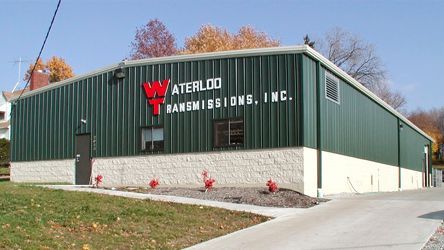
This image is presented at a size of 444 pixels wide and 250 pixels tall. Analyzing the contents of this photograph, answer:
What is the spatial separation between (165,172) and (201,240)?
1091cm

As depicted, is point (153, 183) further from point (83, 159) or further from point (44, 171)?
point (44, 171)

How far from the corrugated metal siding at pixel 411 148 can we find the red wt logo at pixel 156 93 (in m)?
20.3

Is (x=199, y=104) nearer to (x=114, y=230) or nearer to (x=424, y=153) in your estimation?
(x=114, y=230)

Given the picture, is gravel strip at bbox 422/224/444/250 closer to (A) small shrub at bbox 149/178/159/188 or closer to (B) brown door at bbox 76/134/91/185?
(A) small shrub at bbox 149/178/159/188

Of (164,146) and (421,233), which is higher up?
(164,146)

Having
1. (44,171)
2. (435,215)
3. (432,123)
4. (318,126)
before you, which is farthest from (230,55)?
(432,123)

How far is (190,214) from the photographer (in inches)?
540

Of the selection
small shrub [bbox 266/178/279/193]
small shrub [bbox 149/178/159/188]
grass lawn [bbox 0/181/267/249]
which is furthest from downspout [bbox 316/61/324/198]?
grass lawn [bbox 0/181/267/249]

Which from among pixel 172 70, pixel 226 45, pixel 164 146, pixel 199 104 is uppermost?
pixel 226 45

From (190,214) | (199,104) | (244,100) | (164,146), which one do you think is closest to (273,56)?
(244,100)

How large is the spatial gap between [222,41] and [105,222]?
41078 millimetres

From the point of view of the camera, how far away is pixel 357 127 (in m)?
26.0

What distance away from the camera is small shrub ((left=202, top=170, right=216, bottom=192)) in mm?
19281

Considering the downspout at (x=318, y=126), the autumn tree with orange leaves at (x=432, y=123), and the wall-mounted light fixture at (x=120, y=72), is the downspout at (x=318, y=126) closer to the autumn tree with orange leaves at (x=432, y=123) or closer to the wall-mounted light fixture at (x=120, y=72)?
the wall-mounted light fixture at (x=120, y=72)
